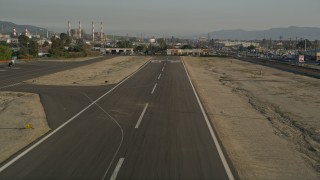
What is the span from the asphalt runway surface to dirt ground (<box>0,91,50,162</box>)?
510mm

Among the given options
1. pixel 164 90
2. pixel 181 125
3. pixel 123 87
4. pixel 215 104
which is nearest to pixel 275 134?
pixel 181 125

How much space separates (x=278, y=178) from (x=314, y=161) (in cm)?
247

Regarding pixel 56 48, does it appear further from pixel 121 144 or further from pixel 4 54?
pixel 121 144

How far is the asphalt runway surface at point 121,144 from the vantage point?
419 inches

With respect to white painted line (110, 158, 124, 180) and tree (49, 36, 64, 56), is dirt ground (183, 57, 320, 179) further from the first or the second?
tree (49, 36, 64, 56)

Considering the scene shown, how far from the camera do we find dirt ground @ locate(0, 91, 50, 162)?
13.9 m

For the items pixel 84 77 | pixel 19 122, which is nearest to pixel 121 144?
pixel 19 122

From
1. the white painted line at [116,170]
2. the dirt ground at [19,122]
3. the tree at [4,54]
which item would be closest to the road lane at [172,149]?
the white painted line at [116,170]

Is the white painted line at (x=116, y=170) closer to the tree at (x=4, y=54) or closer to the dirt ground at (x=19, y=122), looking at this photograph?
the dirt ground at (x=19, y=122)

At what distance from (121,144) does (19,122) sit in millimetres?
6936

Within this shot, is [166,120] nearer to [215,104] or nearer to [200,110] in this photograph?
[200,110]

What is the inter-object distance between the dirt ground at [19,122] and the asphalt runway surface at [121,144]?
510 mm

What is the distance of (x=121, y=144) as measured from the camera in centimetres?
1371

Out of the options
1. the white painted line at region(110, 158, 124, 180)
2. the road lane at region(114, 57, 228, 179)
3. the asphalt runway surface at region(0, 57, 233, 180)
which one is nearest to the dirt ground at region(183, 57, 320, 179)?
the road lane at region(114, 57, 228, 179)
